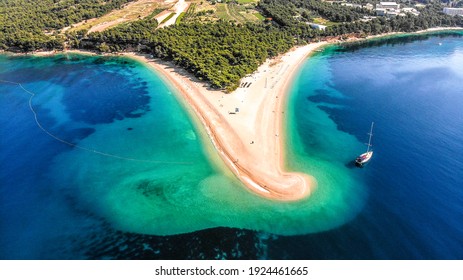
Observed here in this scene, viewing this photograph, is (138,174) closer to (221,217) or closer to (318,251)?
(221,217)

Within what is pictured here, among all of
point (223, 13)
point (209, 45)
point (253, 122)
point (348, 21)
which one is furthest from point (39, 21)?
point (348, 21)

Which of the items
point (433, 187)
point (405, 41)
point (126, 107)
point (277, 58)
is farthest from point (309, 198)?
point (405, 41)

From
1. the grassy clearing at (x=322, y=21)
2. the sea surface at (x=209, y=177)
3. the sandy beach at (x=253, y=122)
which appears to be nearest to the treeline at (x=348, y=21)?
the grassy clearing at (x=322, y=21)

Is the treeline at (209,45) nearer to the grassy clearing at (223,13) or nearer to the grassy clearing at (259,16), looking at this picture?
the grassy clearing at (223,13)

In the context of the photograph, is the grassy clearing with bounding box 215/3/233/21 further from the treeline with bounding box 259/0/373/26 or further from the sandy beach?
the sandy beach

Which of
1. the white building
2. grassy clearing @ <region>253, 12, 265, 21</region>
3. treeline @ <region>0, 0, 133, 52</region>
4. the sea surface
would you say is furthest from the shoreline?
grassy clearing @ <region>253, 12, 265, 21</region>

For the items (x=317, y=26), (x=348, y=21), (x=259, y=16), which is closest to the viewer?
(x=317, y=26)

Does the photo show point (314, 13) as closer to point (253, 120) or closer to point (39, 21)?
point (253, 120)
